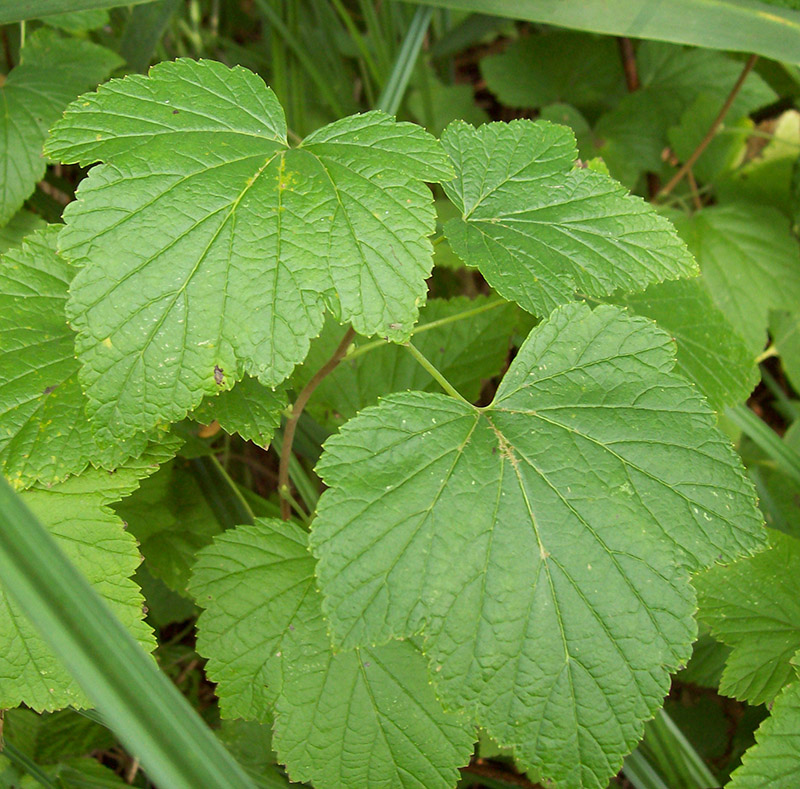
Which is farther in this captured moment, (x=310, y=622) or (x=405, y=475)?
(x=310, y=622)

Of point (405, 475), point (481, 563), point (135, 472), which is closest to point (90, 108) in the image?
point (135, 472)

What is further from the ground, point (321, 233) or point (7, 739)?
point (321, 233)

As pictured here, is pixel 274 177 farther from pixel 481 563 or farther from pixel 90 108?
pixel 481 563

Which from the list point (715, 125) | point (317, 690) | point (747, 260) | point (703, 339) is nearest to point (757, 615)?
point (703, 339)

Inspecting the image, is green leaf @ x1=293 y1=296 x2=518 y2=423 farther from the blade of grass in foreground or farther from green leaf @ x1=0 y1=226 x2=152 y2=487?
the blade of grass in foreground

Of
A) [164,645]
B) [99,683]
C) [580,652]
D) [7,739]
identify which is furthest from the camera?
[164,645]

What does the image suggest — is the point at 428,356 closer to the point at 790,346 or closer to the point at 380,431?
the point at 380,431
